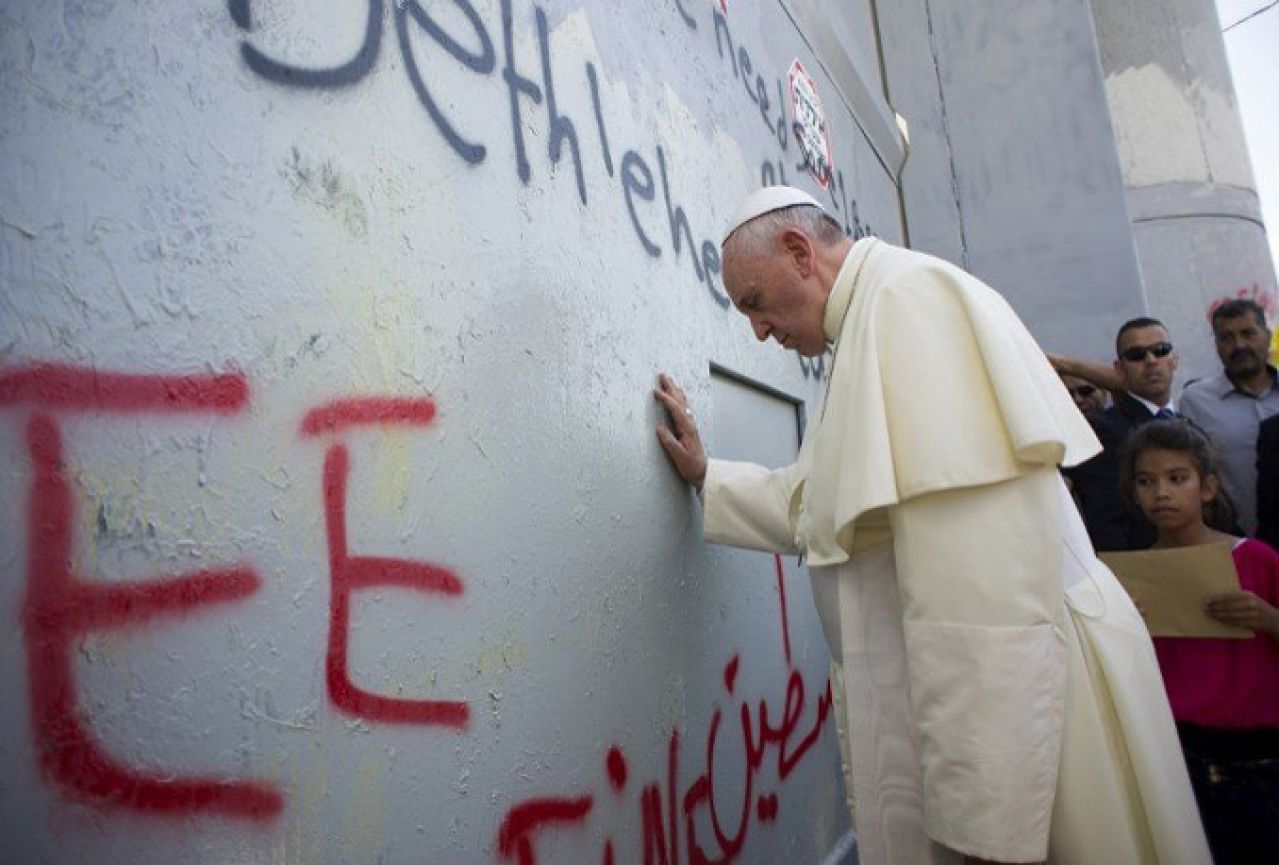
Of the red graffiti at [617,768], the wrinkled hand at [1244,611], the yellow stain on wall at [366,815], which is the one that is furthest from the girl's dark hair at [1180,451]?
the yellow stain on wall at [366,815]

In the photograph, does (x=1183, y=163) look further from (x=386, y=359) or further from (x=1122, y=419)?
(x=386, y=359)

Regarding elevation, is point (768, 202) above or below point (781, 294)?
above

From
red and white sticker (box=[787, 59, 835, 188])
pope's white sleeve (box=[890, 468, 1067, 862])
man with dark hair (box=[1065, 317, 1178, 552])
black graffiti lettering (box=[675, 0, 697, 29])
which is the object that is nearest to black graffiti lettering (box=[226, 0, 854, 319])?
black graffiti lettering (box=[675, 0, 697, 29])

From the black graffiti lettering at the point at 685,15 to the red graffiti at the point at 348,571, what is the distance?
1893 millimetres

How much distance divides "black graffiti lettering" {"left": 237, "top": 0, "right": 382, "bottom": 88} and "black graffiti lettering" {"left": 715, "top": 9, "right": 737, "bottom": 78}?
5.99ft

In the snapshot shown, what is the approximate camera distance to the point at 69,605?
0.88m

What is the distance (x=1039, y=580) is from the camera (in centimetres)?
134

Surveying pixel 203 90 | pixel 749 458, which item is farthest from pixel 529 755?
pixel 749 458

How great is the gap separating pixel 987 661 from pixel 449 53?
4.90 ft

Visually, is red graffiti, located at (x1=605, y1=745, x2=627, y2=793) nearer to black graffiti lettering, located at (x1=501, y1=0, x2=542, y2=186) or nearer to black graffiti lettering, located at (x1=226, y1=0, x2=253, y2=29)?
black graffiti lettering, located at (x1=501, y1=0, x2=542, y2=186)

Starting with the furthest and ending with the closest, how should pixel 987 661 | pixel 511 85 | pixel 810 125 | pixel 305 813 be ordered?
1. pixel 810 125
2. pixel 511 85
3. pixel 987 661
4. pixel 305 813

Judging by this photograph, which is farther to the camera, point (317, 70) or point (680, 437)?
point (680, 437)

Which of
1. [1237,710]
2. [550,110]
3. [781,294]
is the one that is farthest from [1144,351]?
[550,110]

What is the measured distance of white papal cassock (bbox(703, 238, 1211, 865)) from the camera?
1.30 meters
